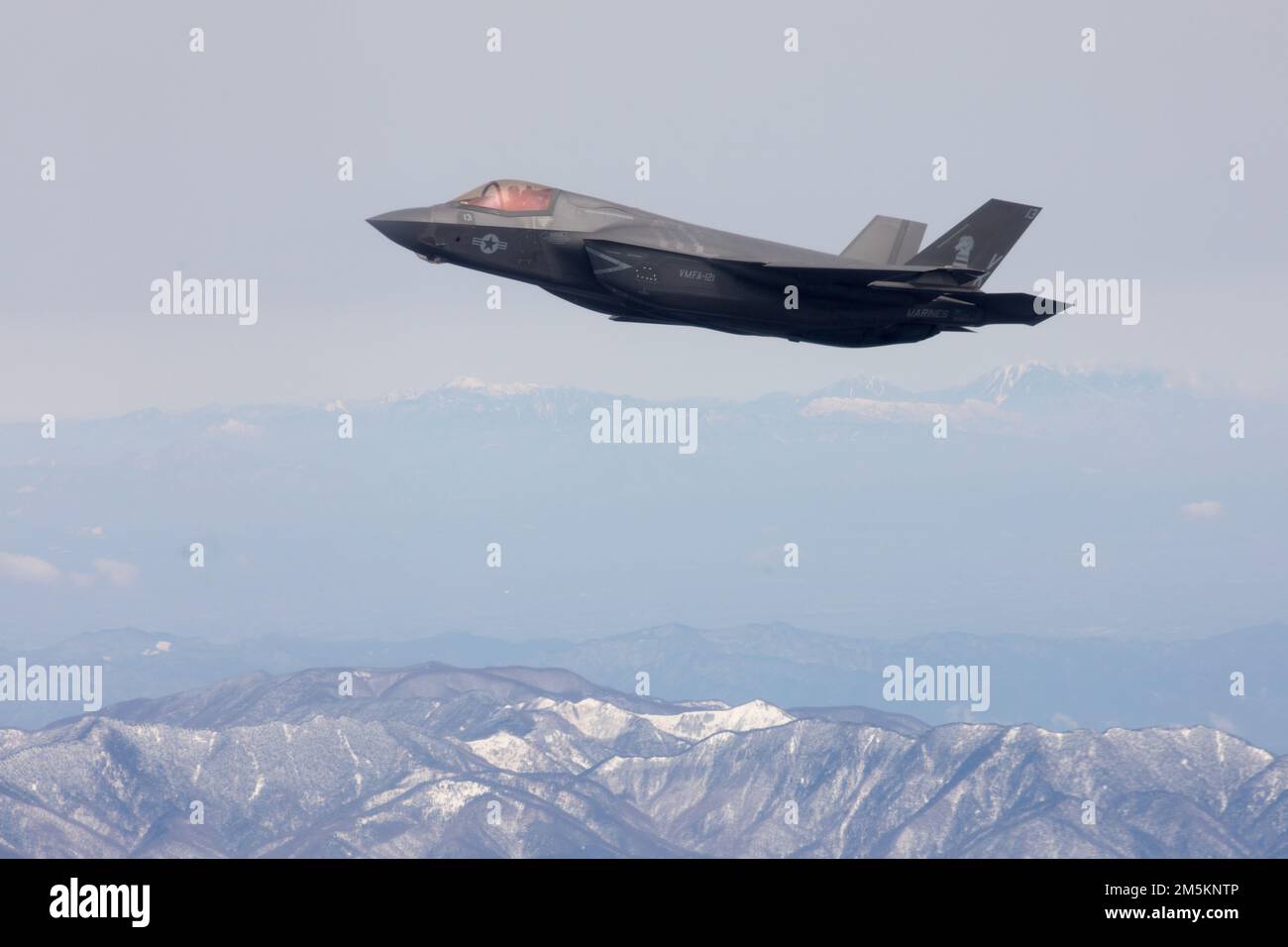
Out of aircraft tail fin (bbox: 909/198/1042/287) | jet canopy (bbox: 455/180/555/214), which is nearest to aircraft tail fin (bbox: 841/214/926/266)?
aircraft tail fin (bbox: 909/198/1042/287)

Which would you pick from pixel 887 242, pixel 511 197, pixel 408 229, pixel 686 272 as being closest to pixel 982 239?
pixel 887 242

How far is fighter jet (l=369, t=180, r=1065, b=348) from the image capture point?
4638 centimetres

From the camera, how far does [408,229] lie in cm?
4712

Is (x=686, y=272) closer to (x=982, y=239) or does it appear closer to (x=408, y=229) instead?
(x=408, y=229)

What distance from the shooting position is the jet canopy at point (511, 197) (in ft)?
157

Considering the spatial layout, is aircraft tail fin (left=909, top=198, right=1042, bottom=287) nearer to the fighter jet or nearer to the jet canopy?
the fighter jet

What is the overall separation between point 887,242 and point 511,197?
15488 millimetres

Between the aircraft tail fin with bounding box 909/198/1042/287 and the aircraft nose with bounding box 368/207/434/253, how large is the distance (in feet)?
58.2

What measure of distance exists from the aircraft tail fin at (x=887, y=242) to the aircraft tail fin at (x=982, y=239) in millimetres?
2943

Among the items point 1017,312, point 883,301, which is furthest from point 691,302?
point 1017,312

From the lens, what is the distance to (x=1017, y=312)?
1859 inches
